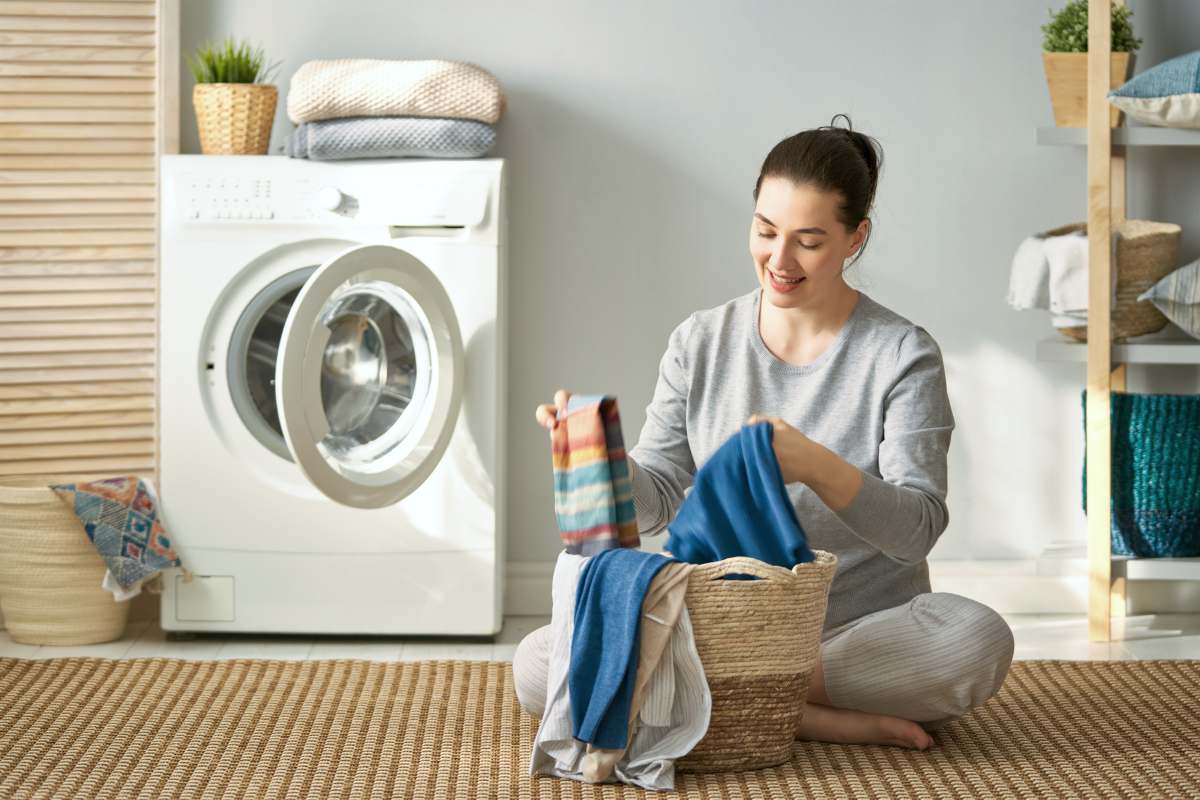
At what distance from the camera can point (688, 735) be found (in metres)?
1.74

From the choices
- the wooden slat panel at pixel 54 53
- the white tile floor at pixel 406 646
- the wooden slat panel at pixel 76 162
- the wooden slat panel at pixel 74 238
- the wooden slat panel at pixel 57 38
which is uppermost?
the wooden slat panel at pixel 57 38

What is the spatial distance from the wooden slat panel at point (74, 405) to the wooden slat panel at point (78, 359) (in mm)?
67

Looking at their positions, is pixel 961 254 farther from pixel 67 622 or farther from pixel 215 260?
pixel 67 622

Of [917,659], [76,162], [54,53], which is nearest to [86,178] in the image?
[76,162]

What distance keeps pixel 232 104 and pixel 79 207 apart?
1.36 ft

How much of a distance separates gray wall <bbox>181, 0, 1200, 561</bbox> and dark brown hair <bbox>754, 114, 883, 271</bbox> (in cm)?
103

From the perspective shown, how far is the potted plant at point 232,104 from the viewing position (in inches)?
105

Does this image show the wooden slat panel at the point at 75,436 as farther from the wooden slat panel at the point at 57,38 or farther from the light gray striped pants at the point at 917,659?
the light gray striped pants at the point at 917,659

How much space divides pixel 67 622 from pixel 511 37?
4.76 ft

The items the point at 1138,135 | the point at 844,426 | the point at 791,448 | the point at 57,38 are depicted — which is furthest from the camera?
the point at 57,38

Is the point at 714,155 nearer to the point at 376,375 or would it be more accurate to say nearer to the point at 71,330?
the point at 376,375

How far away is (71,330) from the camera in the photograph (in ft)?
9.30

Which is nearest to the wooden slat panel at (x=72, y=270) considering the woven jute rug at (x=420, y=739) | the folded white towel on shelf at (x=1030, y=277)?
the woven jute rug at (x=420, y=739)

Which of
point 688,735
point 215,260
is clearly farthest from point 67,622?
point 688,735
